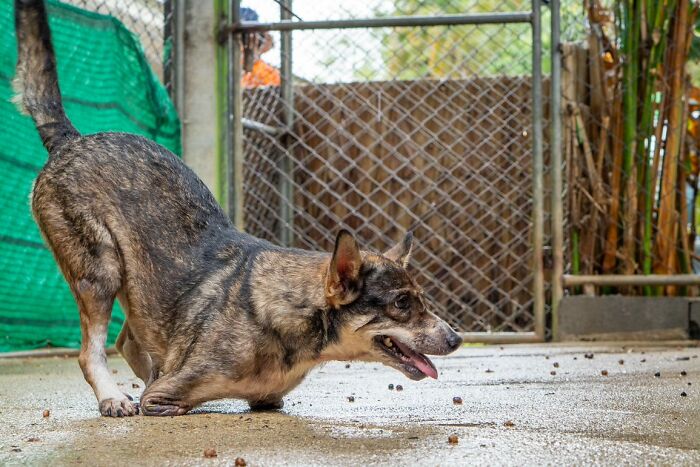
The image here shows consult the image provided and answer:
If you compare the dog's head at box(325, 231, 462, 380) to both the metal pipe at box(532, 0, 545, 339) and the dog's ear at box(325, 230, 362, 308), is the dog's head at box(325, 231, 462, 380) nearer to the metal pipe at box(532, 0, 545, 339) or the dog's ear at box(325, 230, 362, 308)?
the dog's ear at box(325, 230, 362, 308)

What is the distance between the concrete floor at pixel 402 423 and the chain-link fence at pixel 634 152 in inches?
103

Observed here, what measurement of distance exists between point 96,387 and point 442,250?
551 cm

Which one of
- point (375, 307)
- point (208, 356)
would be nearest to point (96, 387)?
point (208, 356)

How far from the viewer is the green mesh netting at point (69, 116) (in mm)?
6387

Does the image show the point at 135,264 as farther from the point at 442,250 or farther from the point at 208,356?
the point at 442,250

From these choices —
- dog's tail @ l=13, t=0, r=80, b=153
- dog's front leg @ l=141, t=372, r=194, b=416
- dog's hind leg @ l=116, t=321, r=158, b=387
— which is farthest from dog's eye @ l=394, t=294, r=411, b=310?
dog's tail @ l=13, t=0, r=80, b=153

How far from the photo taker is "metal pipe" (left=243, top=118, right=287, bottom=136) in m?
8.65

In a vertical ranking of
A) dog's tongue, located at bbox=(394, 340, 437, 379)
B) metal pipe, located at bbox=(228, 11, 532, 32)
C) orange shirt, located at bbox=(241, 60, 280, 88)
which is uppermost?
metal pipe, located at bbox=(228, 11, 532, 32)

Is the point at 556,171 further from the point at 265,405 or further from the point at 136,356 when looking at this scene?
the point at 265,405

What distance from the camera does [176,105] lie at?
778cm

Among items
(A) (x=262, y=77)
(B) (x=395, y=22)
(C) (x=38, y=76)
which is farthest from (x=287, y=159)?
(C) (x=38, y=76)

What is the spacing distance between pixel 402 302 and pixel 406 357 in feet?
0.74

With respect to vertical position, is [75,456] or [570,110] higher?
[570,110]

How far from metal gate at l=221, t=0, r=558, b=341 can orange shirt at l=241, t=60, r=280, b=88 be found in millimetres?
95
